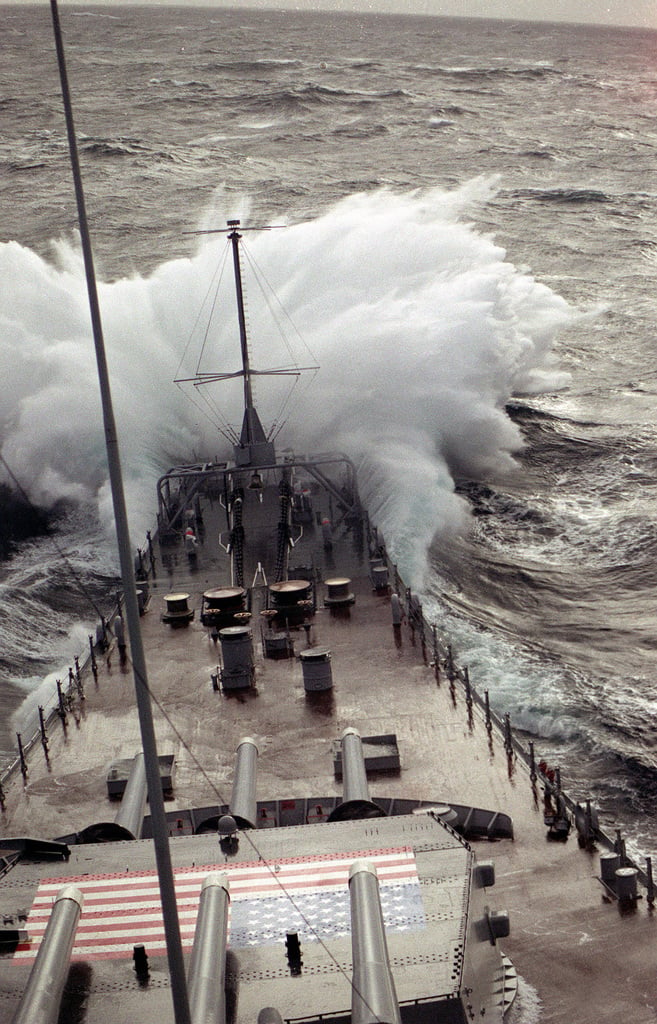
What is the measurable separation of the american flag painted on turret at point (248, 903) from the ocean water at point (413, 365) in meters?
8.64

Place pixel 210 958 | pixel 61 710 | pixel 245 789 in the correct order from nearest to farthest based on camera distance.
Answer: pixel 210 958
pixel 245 789
pixel 61 710

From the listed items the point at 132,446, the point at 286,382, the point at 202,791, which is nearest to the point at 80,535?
the point at 132,446

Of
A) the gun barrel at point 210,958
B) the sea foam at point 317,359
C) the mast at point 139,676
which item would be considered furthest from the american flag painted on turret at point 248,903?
the sea foam at point 317,359

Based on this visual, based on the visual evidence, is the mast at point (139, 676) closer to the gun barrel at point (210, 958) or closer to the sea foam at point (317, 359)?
the gun barrel at point (210, 958)

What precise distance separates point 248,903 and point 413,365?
34.2 meters

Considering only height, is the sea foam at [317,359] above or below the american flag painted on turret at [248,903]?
above

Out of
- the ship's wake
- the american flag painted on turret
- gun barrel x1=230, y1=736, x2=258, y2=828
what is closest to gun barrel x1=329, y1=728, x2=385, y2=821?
gun barrel x1=230, y1=736, x2=258, y2=828

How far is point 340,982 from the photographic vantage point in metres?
12.0

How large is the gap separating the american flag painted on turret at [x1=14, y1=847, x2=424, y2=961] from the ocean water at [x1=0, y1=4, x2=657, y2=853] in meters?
8.64

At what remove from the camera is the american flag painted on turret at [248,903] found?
1272cm

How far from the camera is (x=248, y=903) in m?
13.2

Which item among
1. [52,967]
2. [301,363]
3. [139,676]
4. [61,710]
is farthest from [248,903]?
[301,363]

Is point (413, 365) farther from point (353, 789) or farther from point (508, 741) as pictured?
point (353, 789)

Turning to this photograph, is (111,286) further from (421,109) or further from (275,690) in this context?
(421,109)
